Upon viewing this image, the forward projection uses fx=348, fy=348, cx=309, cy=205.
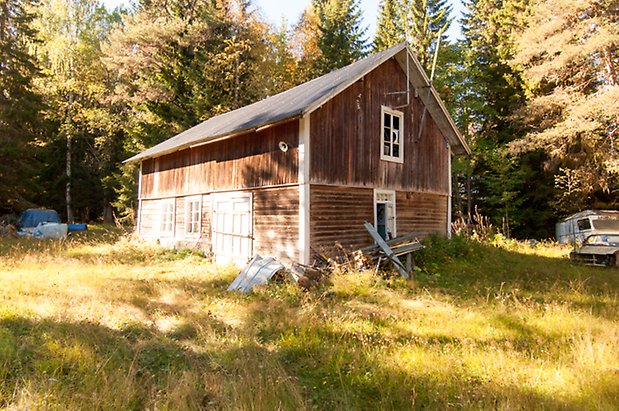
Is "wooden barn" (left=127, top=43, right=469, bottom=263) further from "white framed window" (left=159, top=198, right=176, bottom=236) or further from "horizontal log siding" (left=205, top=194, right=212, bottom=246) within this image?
"white framed window" (left=159, top=198, right=176, bottom=236)

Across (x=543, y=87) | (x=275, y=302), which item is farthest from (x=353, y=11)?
(x=275, y=302)

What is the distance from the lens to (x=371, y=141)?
12320mm

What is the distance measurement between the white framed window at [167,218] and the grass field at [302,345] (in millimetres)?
7047

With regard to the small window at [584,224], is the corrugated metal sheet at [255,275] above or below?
below

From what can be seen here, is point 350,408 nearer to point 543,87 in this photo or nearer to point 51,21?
point 543,87

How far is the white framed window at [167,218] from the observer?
1680cm

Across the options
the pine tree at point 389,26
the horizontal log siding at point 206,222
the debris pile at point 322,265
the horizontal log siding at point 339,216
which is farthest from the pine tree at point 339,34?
the debris pile at point 322,265

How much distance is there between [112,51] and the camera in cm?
2770

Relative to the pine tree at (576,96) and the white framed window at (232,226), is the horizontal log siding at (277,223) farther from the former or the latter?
the pine tree at (576,96)

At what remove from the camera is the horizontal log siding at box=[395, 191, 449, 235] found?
44.7 ft

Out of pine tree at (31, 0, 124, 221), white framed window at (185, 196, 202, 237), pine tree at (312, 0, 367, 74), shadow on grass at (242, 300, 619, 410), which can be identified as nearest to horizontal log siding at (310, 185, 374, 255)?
shadow on grass at (242, 300, 619, 410)

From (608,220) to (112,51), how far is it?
3439 centimetres

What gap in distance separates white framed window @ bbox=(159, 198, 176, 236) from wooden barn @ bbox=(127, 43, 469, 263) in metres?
0.17

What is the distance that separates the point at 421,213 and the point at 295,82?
20.8m
